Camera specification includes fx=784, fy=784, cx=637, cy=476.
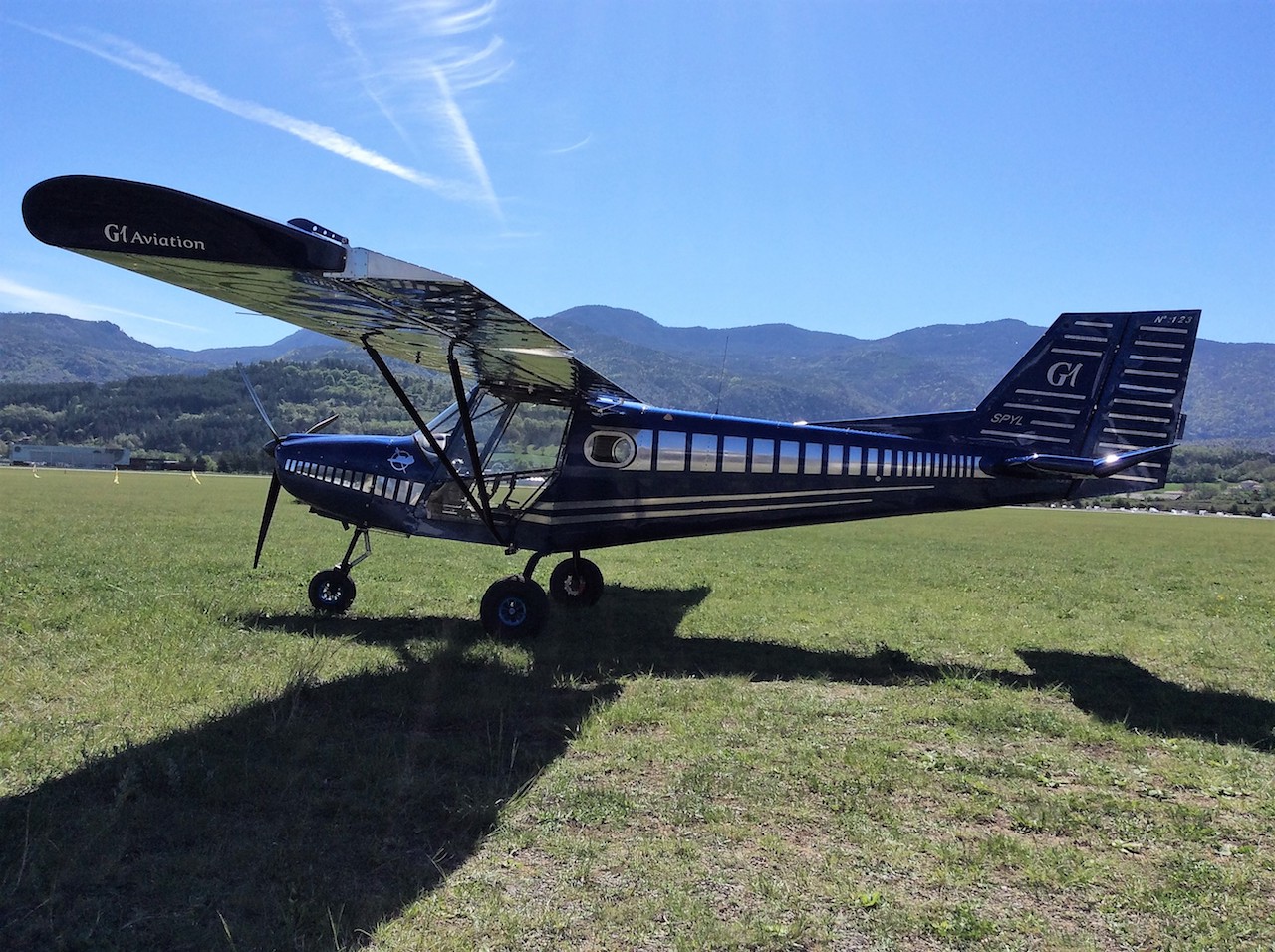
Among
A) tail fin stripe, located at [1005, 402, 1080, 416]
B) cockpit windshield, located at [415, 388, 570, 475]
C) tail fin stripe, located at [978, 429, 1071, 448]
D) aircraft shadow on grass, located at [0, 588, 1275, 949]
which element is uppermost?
tail fin stripe, located at [1005, 402, 1080, 416]

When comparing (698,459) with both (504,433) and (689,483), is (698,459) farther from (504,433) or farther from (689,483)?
(504,433)

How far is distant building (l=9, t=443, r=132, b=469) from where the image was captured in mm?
115375

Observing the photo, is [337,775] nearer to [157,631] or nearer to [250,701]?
[250,701]

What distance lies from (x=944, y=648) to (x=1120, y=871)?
16.5 ft

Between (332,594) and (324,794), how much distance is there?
5.33 metres

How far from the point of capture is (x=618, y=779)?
4688 mm

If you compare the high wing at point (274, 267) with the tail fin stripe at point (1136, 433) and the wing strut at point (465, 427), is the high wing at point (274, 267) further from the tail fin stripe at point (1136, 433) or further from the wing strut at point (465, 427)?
the tail fin stripe at point (1136, 433)

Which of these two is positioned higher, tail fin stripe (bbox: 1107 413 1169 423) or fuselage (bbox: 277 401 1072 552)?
tail fin stripe (bbox: 1107 413 1169 423)

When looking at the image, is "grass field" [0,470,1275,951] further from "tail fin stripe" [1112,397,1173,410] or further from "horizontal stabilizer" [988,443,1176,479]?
"tail fin stripe" [1112,397,1173,410]

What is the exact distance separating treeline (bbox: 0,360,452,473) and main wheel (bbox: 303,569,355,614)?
85.4 meters

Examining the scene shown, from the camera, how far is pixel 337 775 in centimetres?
456

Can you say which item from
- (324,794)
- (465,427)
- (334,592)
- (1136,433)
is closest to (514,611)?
(465,427)

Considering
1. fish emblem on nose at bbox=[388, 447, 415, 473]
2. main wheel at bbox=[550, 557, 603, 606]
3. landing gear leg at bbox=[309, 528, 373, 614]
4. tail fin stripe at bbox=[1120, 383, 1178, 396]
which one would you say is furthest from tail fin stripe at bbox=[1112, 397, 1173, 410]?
landing gear leg at bbox=[309, 528, 373, 614]

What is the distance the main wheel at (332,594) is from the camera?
30.4 feet
